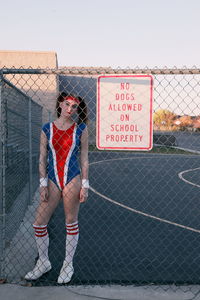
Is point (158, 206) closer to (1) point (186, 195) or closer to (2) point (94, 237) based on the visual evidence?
(1) point (186, 195)

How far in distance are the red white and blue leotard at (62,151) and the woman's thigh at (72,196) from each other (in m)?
0.05

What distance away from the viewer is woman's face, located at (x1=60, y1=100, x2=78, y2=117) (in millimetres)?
3371

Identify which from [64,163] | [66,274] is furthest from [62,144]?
[66,274]

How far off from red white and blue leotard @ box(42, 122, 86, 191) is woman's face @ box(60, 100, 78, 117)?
0.51 feet

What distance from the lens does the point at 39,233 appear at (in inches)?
140

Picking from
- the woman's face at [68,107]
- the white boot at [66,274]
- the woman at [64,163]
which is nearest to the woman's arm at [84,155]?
the woman at [64,163]

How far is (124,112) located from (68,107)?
60 cm

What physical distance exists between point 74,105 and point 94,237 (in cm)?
269

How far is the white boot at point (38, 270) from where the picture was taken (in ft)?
11.7

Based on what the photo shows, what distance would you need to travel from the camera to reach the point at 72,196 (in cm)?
339

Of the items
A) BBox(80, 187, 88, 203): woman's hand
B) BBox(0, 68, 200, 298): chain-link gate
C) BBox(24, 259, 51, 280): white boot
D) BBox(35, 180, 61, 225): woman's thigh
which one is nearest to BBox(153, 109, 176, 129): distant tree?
BBox(0, 68, 200, 298): chain-link gate

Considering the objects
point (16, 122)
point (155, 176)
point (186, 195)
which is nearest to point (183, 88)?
point (16, 122)

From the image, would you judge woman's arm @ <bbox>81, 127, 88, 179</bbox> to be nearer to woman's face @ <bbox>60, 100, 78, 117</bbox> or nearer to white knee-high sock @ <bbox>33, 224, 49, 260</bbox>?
woman's face @ <bbox>60, 100, 78, 117</bbox>

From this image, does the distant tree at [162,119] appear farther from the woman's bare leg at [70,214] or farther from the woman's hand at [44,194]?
the woman's hand at [44,194]
